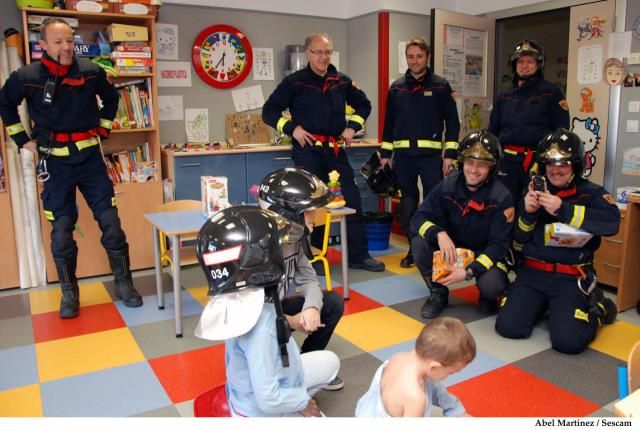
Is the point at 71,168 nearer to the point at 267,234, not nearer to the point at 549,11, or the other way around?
the point at 267,234

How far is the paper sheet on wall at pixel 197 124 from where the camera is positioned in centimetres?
538

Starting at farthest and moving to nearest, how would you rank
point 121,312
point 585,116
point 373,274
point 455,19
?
point 455,19 < point 585,116 < point 373,274 < point 121,312

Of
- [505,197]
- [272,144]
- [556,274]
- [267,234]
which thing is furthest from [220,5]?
[267,234]

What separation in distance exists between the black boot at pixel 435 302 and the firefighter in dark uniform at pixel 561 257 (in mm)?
446

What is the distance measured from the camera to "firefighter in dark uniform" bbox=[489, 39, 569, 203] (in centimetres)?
420

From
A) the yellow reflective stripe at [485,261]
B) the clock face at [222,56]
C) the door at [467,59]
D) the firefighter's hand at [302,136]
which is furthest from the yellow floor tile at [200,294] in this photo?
the door at [467,59]

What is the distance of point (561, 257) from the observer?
11.0 ft

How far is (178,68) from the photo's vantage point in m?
5.27

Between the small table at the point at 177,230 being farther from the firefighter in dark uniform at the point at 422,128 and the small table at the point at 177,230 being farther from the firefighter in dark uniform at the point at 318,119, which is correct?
the firefighter in dark uniform at the point at 422,128

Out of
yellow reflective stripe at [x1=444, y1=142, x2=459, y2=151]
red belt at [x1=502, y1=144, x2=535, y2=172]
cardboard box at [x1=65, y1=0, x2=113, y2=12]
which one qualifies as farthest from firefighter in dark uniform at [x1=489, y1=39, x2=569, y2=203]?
cardboard box at [x1=65, y1=0, x2=113, y2=12]

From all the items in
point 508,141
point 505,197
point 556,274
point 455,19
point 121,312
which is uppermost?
point 455,19

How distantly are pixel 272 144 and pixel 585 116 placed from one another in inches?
111

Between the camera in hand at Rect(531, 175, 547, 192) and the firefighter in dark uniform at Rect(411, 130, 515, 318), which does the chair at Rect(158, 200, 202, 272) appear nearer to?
the firefighter in dark uniform at Rect(411, 130, 515, 318)

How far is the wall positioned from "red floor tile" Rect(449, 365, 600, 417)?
3609 mm
